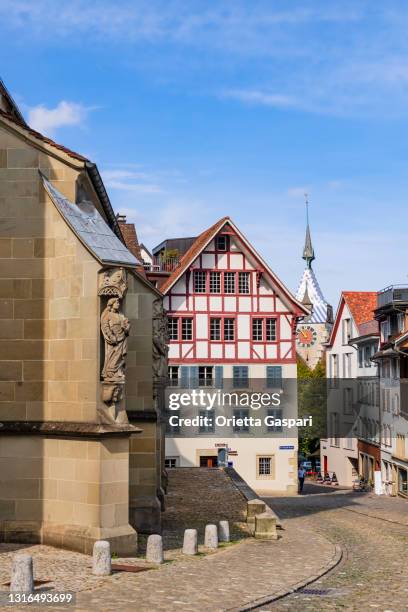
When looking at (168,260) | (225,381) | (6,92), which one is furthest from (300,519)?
(168,260)

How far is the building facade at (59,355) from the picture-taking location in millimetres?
16203

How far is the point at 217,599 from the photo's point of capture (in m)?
12.7

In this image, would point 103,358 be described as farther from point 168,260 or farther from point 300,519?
point 168,260

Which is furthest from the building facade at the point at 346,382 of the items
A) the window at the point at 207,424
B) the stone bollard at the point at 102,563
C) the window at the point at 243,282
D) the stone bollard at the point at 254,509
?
the stone bollard at the point at 102,563

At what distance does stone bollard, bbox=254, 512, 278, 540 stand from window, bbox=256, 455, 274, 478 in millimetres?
31242

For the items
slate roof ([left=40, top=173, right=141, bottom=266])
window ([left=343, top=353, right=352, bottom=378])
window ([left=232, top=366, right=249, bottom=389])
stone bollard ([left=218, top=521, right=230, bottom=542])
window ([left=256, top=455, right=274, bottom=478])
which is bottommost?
window ([left=256, top=455, right=274, bottom=478])

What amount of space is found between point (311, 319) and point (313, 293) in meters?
16.6

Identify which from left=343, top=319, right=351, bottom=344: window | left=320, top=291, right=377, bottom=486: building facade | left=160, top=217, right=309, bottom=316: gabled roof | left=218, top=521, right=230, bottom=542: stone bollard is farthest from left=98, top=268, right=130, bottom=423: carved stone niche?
left=343, top=319, right=351, bottom=344: window

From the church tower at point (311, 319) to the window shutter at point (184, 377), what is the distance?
82580 mm

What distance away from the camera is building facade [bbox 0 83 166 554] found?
16203 mm

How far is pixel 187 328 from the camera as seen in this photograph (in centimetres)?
5131

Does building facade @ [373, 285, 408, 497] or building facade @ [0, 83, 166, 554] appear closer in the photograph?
building facade @ [0, 83, 166, 554]

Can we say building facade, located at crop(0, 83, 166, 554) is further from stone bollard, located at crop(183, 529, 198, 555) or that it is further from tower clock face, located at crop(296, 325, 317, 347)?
tower clock face, located at crop(296, 325, 317, 347)

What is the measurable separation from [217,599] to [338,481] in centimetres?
5569
